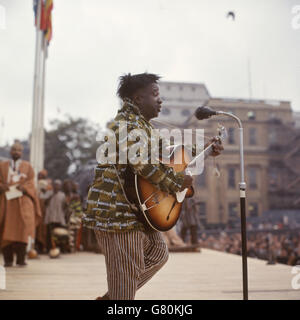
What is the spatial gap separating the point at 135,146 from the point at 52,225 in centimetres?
762

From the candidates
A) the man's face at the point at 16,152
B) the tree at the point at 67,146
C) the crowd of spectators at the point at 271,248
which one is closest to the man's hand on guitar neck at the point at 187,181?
the man's face at the point at 16,152

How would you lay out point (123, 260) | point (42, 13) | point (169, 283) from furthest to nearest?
point (42, 13)
point (169, 283)
point (123, 260)

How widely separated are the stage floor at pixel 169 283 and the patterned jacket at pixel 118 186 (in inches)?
73.3

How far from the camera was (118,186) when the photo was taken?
8.29ft

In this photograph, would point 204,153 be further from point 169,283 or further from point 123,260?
point 169,283

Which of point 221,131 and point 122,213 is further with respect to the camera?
point 221,131

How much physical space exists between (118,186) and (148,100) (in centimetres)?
61

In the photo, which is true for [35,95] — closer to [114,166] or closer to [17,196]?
[17,196]

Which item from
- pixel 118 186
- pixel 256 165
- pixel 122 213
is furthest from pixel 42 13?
pixel 256 165

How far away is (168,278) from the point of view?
5.76 m

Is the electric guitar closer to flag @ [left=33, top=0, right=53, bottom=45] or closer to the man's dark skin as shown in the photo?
the man's dark skin

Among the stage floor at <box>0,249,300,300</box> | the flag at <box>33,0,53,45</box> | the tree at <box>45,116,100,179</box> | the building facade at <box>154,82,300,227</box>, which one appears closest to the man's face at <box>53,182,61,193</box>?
the stage floor at <box>0,249,300,300</box>

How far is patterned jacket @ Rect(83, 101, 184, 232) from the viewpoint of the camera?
8.05 ft
